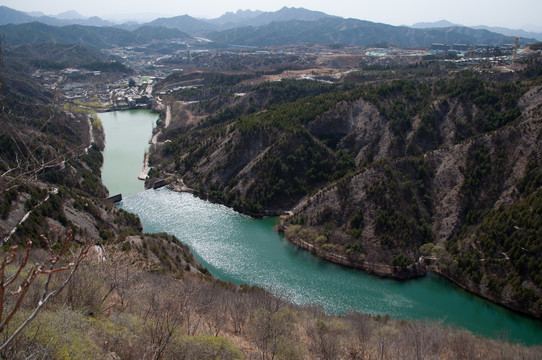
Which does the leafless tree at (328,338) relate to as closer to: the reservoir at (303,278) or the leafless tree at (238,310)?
the leafless tree at (238,310)

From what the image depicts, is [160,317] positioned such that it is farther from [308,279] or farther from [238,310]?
[308,279]

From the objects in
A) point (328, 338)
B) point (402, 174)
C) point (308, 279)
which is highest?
point (402, 174)

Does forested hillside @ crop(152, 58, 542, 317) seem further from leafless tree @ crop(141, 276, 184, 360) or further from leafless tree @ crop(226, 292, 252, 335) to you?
leafless tree @ crop(141, 276, 184, 360)

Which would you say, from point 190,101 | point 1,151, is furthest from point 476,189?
point 190,101

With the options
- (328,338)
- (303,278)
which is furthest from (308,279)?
(328,338)

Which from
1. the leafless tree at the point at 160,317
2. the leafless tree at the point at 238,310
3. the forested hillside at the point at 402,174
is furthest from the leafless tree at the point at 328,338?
the forested hillside at the point at 402,174

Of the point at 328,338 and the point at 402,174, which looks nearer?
the point at 328,338

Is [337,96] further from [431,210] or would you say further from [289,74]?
[289,74]

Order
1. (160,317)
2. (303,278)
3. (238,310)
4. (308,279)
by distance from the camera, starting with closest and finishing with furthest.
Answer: (160,317) < (238,310) < (308,279) < (303,278)
